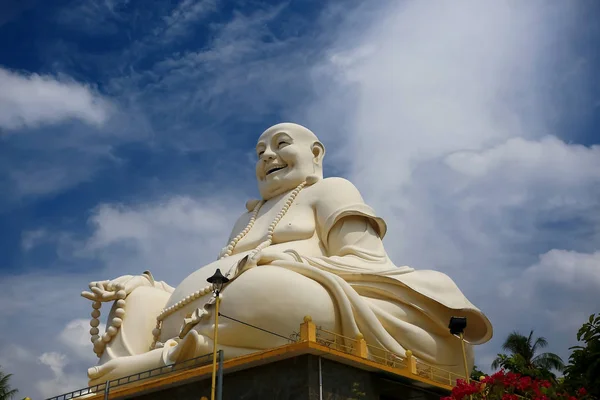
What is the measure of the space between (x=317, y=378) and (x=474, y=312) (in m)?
3.55

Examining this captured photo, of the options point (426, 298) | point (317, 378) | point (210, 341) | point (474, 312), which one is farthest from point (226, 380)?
point (474, 312)

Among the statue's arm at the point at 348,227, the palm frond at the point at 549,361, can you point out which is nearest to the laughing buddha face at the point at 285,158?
the statue's arm at the point at 348,227

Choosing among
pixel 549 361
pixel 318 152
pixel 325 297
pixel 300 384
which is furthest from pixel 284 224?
pixel 549 361

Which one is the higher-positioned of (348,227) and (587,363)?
(348,227)

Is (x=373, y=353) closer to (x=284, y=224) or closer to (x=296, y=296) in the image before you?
(x=296, y=296)

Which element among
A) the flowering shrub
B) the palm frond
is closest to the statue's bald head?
the flowering shrub

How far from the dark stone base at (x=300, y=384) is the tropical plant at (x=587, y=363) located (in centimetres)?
313

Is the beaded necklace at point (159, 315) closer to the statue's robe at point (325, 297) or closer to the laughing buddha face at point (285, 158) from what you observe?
the statue's robe at point (325, 297)

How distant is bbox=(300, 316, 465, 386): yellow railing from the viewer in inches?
413

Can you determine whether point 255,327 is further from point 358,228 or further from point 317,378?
point 358,228

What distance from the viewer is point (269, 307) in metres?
11.4

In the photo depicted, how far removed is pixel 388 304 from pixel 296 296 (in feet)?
5.60

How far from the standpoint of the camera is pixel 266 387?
34.5ft

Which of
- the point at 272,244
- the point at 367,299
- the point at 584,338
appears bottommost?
the point at 584,338
